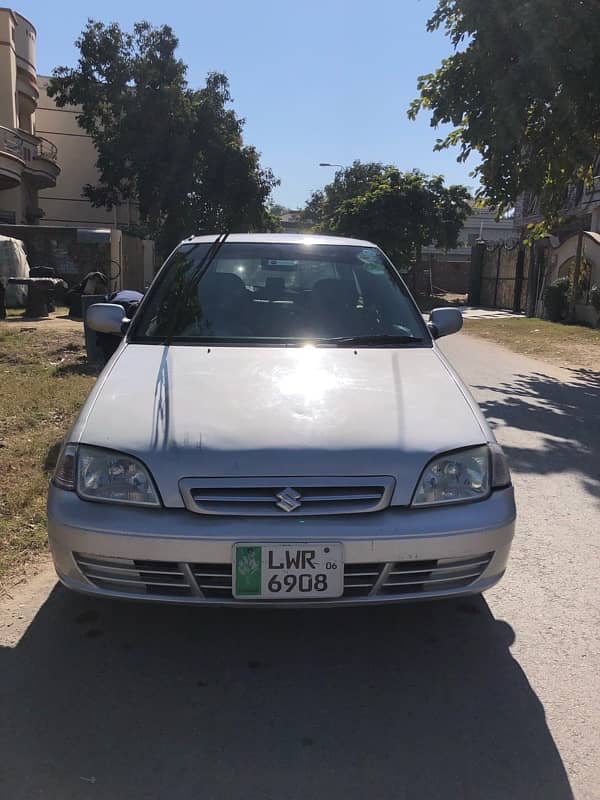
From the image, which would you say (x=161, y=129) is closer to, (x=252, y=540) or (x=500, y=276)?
(x=500, y=276)

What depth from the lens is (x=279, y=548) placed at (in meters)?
2.45

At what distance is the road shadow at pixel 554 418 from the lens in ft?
18.5

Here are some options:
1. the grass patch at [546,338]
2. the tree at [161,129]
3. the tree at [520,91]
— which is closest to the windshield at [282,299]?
the tree at [520,91]

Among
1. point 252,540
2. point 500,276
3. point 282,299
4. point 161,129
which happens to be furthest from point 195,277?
point 161,129

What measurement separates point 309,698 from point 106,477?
1093 mm

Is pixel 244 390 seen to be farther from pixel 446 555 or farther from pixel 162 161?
pixel 162 161

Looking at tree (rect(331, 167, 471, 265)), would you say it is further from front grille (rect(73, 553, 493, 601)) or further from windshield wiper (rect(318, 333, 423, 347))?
front grille (rect(73, 553, 493, 601))

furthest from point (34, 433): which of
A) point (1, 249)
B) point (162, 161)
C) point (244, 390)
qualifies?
point (162, 161)

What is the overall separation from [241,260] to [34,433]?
2751 mm

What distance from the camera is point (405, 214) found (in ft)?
92.5

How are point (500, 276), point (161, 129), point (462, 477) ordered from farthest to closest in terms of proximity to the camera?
1. point (161, 129)
2. point (500, 276)
3. point (462, 477)

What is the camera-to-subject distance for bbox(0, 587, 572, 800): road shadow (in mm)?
2168

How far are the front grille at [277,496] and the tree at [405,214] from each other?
85.5 feet

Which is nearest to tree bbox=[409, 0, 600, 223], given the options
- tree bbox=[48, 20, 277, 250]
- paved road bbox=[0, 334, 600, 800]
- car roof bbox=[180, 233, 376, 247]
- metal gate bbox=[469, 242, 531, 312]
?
car roof bbox=[180, 233, 376, 247]
